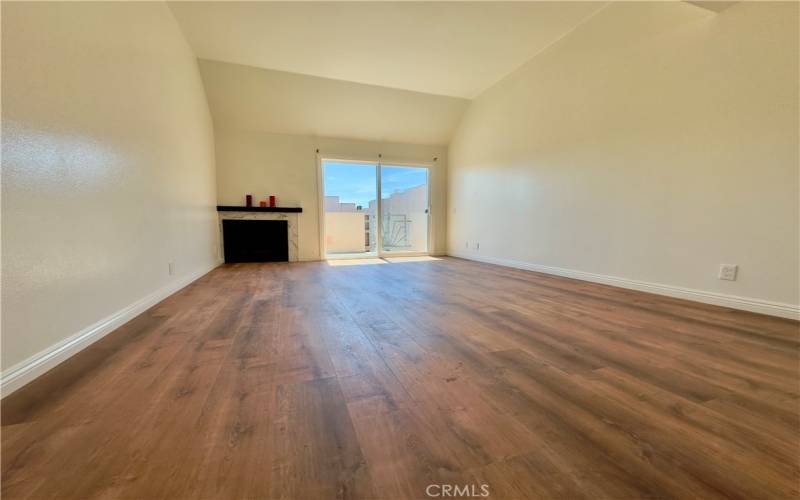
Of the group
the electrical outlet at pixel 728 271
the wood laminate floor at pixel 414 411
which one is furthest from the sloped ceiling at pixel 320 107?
the electrical outlet at pixel 728 271

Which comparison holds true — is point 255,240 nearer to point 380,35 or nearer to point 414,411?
point 380,35

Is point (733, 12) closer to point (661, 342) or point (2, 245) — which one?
point (661, 342)

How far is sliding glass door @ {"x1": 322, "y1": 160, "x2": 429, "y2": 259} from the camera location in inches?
221

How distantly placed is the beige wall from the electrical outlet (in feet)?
15.2

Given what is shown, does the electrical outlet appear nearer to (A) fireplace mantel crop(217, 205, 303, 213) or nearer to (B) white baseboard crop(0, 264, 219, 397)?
(B) white baseboard crop(0, 264, 219, 397)

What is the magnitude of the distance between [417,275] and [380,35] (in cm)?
277

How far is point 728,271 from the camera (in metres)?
2.20

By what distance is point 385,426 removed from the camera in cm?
90

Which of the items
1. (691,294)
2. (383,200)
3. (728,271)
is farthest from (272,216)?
(728,271)

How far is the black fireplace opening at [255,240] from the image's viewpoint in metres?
4.86

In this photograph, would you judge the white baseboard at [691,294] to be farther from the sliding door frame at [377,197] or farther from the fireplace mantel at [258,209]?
the fireplace mantel at [258,209]

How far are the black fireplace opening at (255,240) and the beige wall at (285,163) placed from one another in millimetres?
319

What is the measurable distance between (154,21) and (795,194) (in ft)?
16.2

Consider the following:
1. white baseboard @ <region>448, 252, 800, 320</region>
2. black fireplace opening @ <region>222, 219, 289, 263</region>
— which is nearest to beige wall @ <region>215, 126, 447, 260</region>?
black fireplace opening @ <region>222, 219, 289, 263</region>
